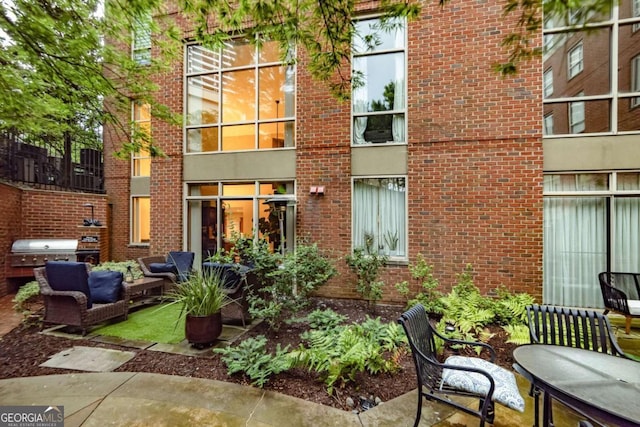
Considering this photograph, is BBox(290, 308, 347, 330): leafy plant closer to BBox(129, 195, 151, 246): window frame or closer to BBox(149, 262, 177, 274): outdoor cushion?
BBox(149, 262, 177, 274): outdoor cushion

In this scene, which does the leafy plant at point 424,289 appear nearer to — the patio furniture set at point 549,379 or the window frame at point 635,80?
the patio furniture set at point 549,379

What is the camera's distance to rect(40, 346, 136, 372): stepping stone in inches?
145

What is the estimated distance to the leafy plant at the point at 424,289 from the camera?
558 centimetres

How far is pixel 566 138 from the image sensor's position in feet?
18.8

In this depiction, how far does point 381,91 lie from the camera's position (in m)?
6.66

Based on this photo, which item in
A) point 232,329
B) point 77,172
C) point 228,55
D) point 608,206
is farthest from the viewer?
point 77,172

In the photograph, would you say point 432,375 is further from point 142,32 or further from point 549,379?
point 142,32

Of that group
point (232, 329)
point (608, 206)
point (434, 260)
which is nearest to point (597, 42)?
point (608, 206)

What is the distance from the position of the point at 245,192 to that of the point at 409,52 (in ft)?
16.5

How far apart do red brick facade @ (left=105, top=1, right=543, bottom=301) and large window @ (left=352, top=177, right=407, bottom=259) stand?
0.21 m

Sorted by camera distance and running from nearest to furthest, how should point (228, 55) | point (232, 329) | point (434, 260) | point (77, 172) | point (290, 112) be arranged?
point (232, 329) < point (434, 260) < point (290, 112) < point (228, 55) < point (77, 172)

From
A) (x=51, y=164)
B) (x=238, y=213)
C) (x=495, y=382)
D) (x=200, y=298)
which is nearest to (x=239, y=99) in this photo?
(x=238, y=213)

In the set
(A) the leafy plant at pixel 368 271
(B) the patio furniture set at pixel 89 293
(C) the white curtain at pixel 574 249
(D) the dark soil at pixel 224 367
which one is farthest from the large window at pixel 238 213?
(C) the white curtain at pixel 574 249

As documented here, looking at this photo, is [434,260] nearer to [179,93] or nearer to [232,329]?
[232,329]
